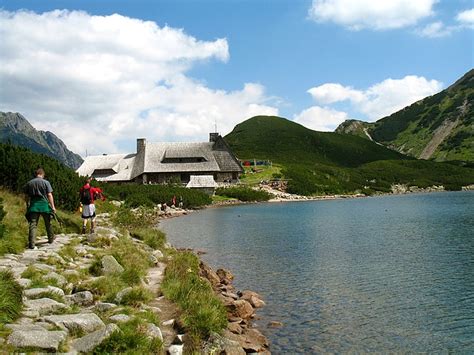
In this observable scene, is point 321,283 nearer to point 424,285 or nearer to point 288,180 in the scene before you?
point 424,285

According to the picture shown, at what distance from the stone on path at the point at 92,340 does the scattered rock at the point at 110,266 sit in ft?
17.6

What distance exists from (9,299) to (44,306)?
885 millimetres

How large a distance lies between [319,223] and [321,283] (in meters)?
24.5

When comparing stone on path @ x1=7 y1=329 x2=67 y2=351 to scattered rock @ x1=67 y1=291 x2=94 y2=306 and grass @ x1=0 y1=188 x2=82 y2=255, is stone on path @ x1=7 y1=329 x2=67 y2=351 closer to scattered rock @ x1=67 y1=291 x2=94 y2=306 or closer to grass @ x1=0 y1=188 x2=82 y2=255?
scattered rock @ x1=67 y1=291 x2=94 y2=306

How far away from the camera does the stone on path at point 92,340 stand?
757cm

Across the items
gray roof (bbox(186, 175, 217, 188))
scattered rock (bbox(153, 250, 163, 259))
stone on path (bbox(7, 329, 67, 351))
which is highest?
gray roof (bbox(186, 175, 217, 188))

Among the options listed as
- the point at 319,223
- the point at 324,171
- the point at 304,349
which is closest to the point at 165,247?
the point at 304,349

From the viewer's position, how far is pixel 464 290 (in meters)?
16.4

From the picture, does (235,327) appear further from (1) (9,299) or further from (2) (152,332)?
(1) (9,299)

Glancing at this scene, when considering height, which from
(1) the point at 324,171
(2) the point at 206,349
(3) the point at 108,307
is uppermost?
(1) the point at 324,171

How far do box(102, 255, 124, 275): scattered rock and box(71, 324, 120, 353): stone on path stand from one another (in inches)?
211

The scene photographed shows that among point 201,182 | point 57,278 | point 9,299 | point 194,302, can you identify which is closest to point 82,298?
point 57,278

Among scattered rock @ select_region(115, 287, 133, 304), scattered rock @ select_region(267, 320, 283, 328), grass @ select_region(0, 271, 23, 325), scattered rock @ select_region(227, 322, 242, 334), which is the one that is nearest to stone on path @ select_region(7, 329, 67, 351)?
grass @ select_region(0, 271, 23, 325)

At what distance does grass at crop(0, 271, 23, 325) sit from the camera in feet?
26.1
